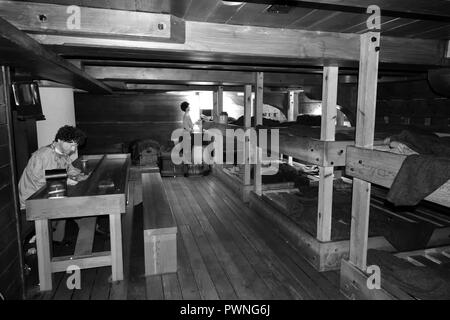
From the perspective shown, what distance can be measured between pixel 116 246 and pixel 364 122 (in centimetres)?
341

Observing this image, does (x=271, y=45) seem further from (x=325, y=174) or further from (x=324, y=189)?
(x=324, y=189)

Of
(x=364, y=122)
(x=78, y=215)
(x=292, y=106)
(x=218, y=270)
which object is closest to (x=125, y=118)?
(x=292, y=106)

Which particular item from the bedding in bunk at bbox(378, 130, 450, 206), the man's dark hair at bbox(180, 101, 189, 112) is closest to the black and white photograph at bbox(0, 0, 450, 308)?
the bedding in bunk at bbox(378, 130, 450, 206)

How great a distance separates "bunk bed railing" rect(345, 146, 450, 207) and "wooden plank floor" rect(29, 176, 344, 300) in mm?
1615

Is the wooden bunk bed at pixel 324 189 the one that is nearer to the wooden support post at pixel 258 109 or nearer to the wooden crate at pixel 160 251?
the wooden support post at pixel 258 109

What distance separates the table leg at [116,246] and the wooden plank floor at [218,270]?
137 mm

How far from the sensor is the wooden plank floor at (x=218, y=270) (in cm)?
383

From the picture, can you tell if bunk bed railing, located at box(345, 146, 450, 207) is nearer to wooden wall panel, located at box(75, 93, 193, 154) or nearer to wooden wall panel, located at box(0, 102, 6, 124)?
wooden wall panel, located at box(0, 102, 6, 124)

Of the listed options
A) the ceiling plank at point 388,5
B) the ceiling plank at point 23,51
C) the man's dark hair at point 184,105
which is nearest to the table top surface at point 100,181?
the ceiling plank at point 23,51

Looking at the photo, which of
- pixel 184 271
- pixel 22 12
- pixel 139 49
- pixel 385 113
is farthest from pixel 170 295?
pixel 385 113

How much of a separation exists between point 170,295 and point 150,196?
7.29 feet

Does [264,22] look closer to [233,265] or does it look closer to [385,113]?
[233,265]
